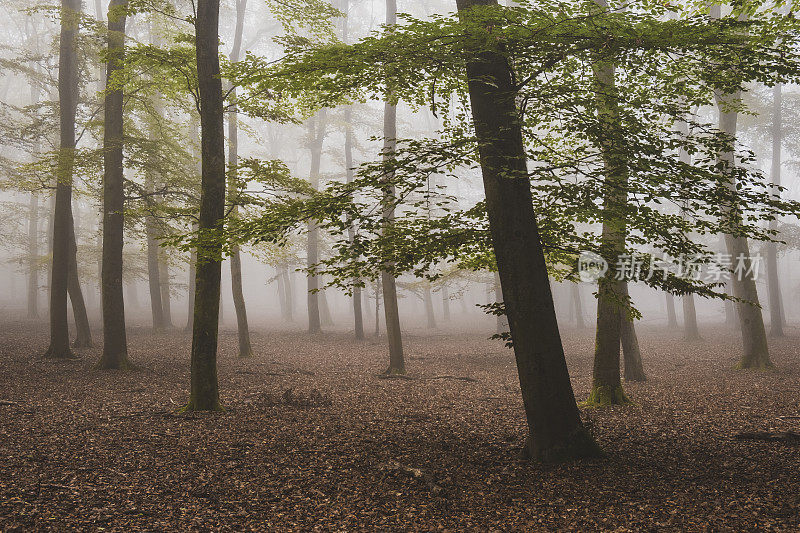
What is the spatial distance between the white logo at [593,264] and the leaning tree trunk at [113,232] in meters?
10.1

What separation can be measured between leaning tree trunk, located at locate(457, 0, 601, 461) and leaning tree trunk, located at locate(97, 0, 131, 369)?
376 inches

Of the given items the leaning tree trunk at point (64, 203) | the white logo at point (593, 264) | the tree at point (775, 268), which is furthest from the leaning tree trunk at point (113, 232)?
the tree at point (775, 268)

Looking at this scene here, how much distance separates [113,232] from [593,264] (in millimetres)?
10672

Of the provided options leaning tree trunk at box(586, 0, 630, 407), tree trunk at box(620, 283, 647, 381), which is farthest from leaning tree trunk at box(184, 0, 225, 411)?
tree trunk at box(620, 283, 647, 381)

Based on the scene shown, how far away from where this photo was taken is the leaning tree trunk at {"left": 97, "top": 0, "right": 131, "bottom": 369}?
11.9m

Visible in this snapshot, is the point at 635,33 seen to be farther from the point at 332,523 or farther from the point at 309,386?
the point at 309,386

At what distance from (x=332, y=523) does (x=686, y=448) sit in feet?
15.2

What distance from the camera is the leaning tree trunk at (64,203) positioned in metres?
13.0

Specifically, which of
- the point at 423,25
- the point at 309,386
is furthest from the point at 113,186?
the point at 423,25

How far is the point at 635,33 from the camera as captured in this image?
15.9 ft

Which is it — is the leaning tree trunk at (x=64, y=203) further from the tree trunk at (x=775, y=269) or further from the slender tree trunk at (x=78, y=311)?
the tree trunk at (x=775, y=269)

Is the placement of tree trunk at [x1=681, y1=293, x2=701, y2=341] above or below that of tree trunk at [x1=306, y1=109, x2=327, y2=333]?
below

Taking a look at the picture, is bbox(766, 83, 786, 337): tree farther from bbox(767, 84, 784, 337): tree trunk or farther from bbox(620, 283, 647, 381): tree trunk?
bbox(620, 283, 647, 381): tree trunk

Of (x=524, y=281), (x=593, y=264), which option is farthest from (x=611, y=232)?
(x=524, y=281)
